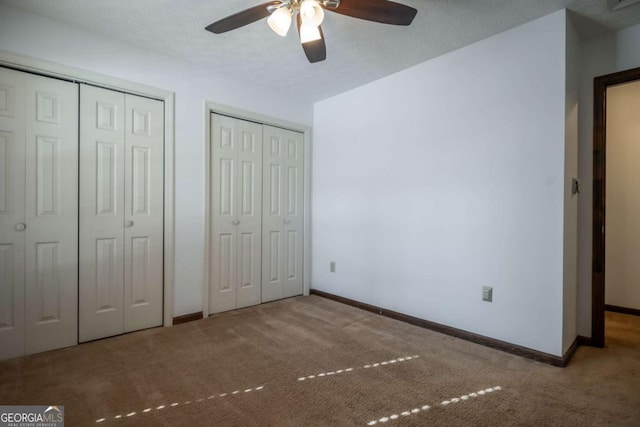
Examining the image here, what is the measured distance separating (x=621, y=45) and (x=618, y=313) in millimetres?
2613

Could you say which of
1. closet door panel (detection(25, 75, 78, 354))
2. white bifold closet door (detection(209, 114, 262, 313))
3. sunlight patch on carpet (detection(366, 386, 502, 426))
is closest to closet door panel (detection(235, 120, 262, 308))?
white bifold closet door (detection(209, 114, 262, 313))

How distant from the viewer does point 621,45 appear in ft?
7.58

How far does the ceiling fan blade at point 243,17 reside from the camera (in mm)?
1714

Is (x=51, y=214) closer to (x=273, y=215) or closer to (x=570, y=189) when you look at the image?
(x=273, y=215)

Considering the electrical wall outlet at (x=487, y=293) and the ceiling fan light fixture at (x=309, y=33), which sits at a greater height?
the ceiling fan light fixture at (x=309, y=33)

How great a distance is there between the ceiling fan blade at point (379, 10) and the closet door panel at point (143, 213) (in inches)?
74.1

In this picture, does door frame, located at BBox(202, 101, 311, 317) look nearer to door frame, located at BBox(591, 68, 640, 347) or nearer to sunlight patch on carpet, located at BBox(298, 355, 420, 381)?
sunlight patch on carpet, located at BBox(298, 355, 420, 381)

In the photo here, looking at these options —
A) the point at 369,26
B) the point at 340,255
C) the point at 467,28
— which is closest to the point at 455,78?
the point at 467,28

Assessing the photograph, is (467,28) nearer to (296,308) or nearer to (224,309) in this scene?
(296,308)

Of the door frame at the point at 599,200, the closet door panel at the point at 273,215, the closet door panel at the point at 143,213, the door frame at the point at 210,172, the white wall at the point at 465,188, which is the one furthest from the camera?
the closet door panel at the point at 273,215

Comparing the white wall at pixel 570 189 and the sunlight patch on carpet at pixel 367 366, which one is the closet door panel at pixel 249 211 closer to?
the sunlight patch on carpet at pixel 367 366

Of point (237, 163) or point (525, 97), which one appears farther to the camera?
point (237, 163)

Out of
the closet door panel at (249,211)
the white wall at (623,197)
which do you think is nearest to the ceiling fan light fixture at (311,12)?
the closet door panel at (249,211)

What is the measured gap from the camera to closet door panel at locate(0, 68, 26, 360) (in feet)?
6.84
